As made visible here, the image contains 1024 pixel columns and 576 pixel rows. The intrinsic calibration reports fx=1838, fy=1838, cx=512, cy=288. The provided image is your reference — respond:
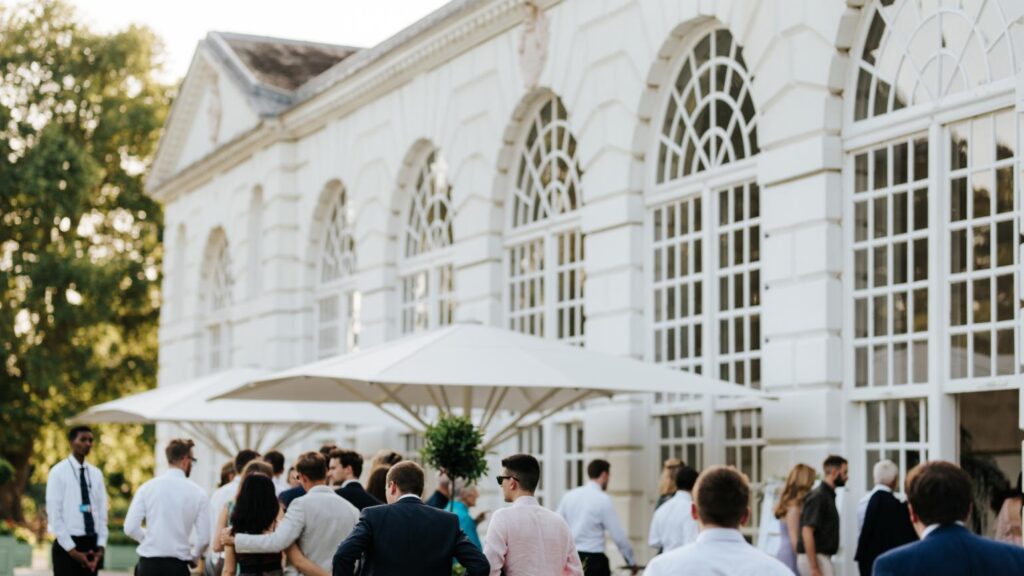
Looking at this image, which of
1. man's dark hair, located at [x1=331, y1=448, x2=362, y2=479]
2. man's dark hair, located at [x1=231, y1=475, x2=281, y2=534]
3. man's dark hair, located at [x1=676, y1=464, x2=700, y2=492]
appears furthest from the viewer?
man's dark hair, located at [x1=676, y1=464, x2=700, y2=492]

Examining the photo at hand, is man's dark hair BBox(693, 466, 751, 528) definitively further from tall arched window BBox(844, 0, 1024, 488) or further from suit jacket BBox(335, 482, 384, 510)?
tall arched window BBox(844, 0, 1024, 488)

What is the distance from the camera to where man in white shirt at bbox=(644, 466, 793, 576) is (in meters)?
6.28

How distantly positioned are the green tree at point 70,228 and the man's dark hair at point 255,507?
32032 millimetres

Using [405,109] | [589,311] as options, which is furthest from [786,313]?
[405,109]

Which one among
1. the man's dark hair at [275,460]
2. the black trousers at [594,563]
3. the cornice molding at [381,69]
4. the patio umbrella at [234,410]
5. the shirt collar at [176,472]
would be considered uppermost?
the cornice molding at [381,69]

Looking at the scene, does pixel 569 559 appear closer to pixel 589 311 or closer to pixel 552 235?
pixel 589 311

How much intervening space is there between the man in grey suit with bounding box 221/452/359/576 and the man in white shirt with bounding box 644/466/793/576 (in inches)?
171

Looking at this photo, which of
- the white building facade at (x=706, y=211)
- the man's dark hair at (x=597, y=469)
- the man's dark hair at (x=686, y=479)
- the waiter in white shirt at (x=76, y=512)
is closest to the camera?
the white building facade at (x=706, y=211)

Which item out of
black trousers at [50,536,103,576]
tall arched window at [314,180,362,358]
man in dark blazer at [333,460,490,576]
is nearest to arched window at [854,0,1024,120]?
man in dark blazer at [333,460,490,576]

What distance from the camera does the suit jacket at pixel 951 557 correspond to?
20.3 ft

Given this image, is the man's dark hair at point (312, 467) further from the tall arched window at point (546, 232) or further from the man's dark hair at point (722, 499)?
the tall arched window at point (546, 232)

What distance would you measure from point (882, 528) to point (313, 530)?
4833 mm

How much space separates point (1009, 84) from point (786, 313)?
129 inches

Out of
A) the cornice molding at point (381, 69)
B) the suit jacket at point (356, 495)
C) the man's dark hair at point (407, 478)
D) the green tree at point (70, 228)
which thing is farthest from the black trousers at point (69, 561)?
the green tree at point (70, 228)
